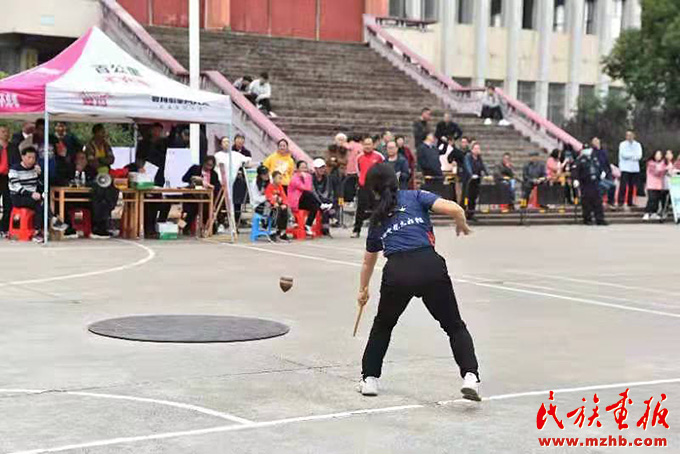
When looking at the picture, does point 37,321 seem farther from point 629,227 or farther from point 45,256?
point 629,227

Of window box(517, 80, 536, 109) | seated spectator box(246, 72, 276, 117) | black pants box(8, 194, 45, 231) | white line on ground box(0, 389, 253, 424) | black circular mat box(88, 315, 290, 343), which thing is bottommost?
black circular mat box(88, 315, 290, 343)

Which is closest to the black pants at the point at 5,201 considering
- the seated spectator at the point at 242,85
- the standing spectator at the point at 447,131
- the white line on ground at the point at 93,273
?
the white line on ground at the point at 93,273

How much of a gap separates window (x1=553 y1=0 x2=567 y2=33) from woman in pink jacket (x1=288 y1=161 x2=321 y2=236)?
35383 mm

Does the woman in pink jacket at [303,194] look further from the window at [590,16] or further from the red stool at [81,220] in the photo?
the window at [590,16]

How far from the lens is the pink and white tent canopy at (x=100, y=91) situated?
58.9 feet

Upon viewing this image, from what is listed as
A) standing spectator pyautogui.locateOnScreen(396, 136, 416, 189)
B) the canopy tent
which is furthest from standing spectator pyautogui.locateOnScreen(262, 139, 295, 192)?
standing spectator pyautogui.locateOnScreen(396, 136, 416, 189)

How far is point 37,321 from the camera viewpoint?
10.2m

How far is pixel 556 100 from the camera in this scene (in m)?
53.2

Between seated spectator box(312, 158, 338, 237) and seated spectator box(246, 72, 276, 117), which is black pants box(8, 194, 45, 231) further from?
seated spectator box(246, 72, 276, 117)

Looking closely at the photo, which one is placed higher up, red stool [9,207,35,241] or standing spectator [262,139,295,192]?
standing spectator [262,139,295,192]

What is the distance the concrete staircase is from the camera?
3147cm

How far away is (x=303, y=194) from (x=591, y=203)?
30.5 feet

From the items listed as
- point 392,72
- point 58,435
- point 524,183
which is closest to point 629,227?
point 524,183

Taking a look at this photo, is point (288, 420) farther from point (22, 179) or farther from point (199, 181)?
point (199, 181)
